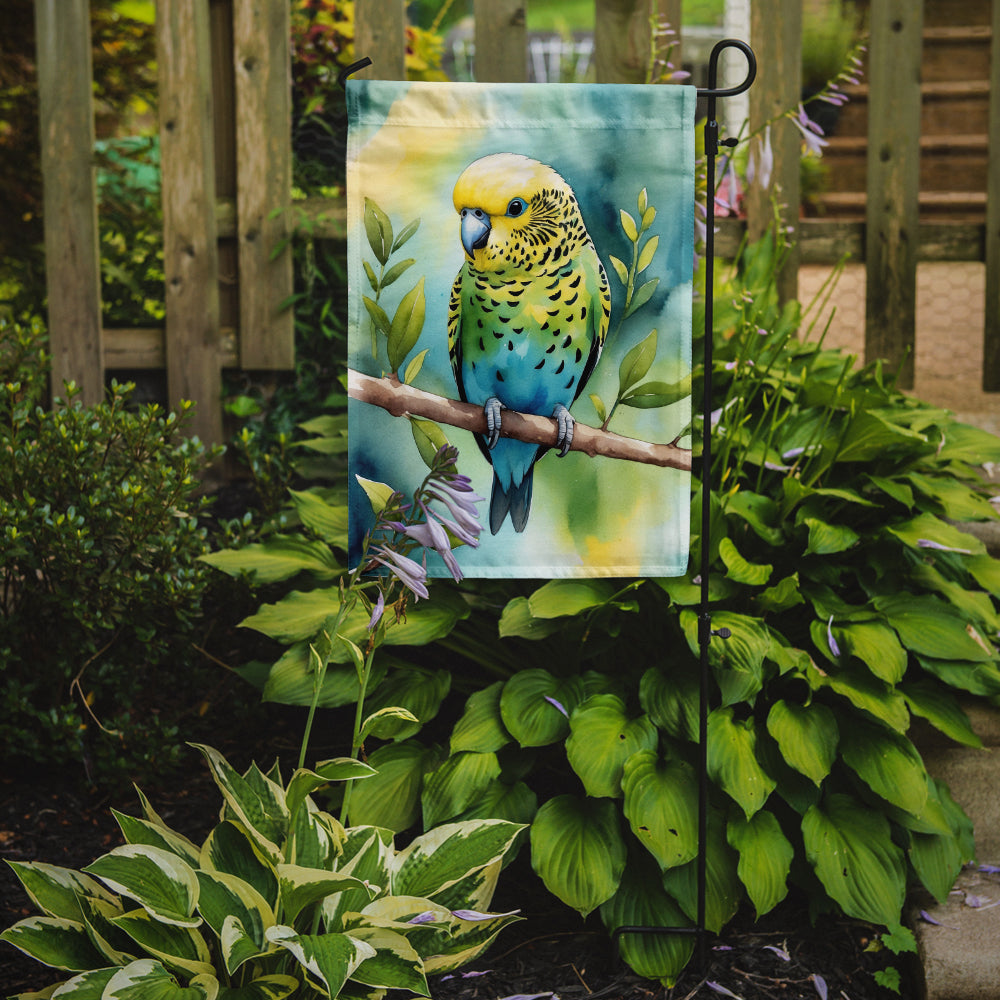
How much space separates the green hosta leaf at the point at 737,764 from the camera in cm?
174

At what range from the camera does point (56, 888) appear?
4.86 ft

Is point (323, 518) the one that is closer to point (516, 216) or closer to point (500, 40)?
point (516, 216)

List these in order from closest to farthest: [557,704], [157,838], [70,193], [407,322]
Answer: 1. [157,838]
2. [407,322]
3. [557,704]
4. [70,193]

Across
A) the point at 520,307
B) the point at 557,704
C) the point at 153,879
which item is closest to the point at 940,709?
the point at 557,704

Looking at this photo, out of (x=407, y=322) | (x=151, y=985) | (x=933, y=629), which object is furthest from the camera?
(x=933, y=629)

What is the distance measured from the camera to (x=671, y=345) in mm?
1713

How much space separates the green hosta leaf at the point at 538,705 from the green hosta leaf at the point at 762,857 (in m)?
0.35

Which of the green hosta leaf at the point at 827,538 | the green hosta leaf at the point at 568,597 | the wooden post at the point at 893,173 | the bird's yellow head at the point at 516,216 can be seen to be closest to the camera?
the bird's yellow head at the point at 516,216

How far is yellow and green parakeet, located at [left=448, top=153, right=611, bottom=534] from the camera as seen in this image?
1.64 m

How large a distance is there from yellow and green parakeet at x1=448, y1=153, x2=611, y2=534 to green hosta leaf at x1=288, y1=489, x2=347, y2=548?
24.3 inches

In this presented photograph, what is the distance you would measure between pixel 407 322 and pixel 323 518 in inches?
28.4

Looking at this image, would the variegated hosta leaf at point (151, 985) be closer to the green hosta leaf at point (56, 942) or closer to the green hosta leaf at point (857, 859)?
the green hosta leaf at point (56, 942)

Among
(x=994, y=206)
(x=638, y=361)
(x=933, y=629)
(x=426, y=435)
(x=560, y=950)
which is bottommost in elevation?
(x=560, y=950)

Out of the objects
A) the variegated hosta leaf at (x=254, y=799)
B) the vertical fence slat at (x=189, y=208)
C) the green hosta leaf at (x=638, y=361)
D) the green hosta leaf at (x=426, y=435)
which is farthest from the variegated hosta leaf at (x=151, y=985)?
the vertical fence slat at (x=189, y=208)
